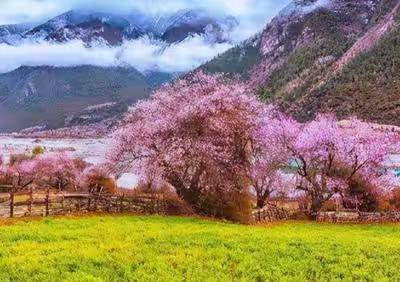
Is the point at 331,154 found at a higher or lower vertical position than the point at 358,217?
higher

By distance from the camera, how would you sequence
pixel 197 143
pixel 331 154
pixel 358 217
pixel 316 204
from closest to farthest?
pixel 197 143, pixel 358 217, pixel 316 204, pixel 331 154

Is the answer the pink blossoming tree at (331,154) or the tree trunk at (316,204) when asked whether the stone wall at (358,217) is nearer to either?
the tree trunk at (316,204)

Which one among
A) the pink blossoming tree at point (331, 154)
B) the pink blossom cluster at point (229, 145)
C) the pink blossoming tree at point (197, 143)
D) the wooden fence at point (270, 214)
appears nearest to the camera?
the pink blossoming tree at point (197, 143)

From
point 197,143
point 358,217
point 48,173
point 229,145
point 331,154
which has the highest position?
point 331,154

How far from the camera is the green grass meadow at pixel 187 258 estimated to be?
658 inches

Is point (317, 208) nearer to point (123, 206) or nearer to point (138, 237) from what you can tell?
point (123, 206)

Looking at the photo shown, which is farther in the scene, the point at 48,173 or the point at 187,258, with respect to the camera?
the point at 48,173

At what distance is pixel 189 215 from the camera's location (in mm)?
44906

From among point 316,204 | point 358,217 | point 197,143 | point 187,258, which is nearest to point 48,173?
point 316,204

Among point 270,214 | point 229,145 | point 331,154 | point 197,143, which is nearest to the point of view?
point 197,143

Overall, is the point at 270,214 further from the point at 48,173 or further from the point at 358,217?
the point at 48,173

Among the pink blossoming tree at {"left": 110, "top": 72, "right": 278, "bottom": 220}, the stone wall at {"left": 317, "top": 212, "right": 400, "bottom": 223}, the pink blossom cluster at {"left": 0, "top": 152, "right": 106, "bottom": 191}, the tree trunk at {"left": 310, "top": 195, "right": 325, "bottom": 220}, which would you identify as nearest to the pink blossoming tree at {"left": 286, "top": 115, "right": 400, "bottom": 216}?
the tree trunk at {"left": 310, "top": 195, "right": 325, "bottom": 220}

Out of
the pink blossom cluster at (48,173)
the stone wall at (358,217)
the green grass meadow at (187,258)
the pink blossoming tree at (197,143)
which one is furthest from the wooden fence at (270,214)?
the pink blossom cluster at (48,173)

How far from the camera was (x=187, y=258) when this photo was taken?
1870cm
